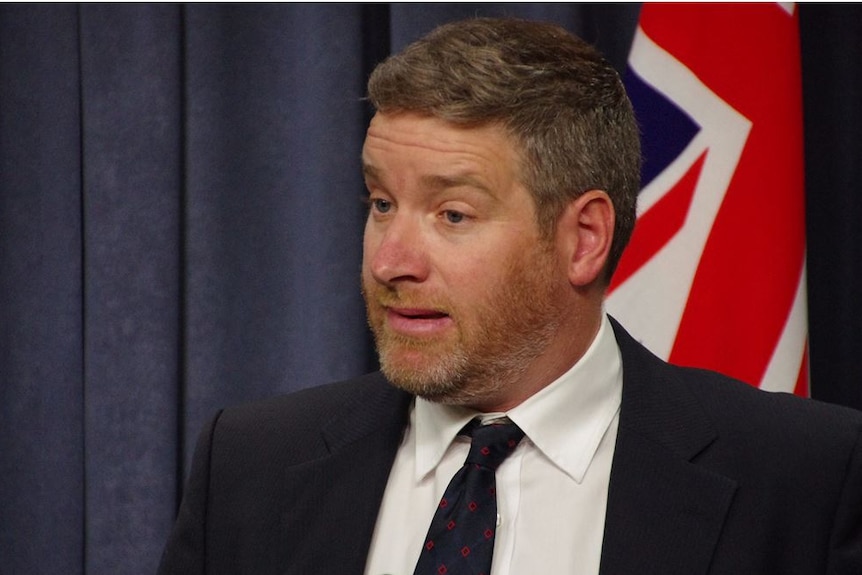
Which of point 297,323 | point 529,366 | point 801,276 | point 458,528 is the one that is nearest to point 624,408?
point 529,366

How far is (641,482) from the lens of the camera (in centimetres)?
146

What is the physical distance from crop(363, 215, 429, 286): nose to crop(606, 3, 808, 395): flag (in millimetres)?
783

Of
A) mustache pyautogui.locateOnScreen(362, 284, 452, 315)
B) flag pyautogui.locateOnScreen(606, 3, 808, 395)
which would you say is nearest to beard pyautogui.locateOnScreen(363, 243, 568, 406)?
mustache pyautogui.locateOnScreen(362, 284, 452, 315)

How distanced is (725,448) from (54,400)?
1.26 metres

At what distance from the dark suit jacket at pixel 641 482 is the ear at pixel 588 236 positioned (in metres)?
0.12

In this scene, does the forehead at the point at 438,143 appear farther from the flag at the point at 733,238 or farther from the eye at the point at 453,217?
the flag at the point at 733,238

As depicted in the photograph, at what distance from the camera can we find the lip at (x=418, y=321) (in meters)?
1.46

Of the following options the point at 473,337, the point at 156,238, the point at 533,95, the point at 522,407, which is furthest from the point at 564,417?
the point at 156,238

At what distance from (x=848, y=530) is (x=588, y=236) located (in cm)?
44

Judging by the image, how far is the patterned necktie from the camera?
4.68 feet

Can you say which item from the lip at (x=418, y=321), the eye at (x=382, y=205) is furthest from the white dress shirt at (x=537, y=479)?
the eye at (x=382, y=205)

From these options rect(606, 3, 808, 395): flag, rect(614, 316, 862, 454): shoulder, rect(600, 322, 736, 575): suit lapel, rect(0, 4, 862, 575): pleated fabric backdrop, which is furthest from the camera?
rect(0, 4, 862, 575): pleated fabric backdrop

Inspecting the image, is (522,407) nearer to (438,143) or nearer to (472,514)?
(472,514)

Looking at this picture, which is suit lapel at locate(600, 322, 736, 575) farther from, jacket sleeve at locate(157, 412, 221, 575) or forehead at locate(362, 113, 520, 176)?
jacket sleeve at locate(157, 412, 221, 575)
